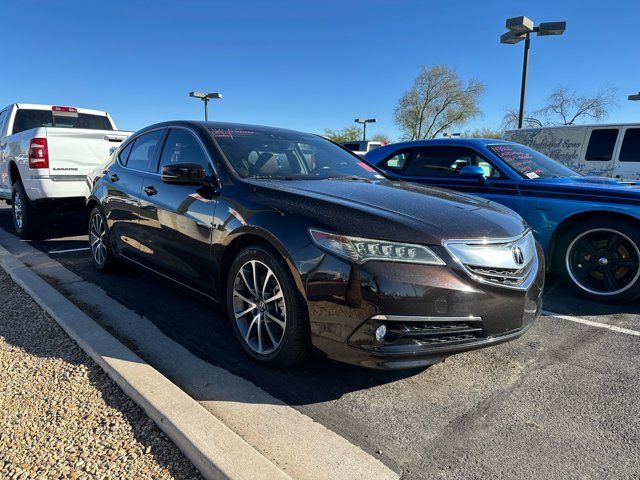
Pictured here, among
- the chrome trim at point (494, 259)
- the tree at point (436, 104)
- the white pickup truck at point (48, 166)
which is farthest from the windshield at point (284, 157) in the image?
the tree at point (436, 104)

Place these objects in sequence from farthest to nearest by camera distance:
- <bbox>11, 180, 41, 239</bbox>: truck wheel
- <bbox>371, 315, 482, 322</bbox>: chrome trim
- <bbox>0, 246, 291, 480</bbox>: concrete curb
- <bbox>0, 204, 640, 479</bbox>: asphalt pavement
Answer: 1. <bbox>11, 180, 41, 239</bbox>: truck wheel
2. <bbox>371, 315, 482, 322</bbox>: chrome trim
3. <bbox>0, 204, 640, 479</bbox>: asphalt pavement
4. <bbox>0, 246, 291, 480</bbox>: concrete curb

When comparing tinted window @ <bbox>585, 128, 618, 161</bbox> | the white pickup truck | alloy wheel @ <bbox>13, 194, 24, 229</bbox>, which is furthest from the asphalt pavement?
tinted window @ <bbox>585, 128, 618, 161</bbox>

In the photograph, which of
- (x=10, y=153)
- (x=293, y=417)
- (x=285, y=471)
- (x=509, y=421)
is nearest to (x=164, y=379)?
(x=293, y=417)

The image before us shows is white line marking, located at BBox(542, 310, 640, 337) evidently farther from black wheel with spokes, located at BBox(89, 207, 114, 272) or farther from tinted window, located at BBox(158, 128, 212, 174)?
black wheel with spokes, located at BBox(89, 207, 114, 272)

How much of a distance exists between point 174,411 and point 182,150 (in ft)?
7.32

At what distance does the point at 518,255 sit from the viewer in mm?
2643

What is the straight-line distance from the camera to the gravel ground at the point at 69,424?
1927mm

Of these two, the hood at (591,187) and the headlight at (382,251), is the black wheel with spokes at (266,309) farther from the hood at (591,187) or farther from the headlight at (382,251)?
the hood at (591,187)

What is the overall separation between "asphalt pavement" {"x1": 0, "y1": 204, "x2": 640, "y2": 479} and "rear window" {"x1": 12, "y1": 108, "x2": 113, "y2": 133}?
643 cm

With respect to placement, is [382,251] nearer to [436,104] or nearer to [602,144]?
[602,144]

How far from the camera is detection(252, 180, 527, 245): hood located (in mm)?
2367

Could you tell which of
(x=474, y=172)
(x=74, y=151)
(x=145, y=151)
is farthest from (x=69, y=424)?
(x=74, y=151)

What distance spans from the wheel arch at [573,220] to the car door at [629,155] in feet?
16.5

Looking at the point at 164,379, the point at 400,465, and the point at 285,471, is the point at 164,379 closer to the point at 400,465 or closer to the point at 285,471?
the point at 285,471
